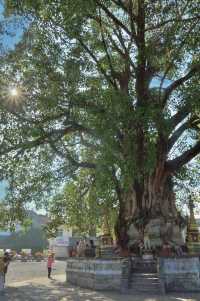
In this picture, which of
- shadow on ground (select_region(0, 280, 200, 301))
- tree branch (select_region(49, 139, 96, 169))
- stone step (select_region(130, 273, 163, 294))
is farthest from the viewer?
tree branch (select_region(49, 139, 96, 169))

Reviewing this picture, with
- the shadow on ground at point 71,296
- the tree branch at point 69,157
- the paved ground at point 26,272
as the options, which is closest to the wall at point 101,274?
the shadow on ground at point 71,296

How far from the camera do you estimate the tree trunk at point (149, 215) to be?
19.2 m

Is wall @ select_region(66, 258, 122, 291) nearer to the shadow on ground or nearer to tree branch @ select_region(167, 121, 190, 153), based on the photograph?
the shadow on ground

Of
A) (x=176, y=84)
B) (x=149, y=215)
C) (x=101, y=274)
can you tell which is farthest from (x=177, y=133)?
(x=101, y=274)

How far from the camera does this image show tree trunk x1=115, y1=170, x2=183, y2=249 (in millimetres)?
19219

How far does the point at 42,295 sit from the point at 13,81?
328 inches

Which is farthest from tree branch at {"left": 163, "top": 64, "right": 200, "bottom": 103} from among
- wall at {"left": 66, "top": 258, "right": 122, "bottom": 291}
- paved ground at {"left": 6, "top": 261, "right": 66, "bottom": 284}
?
paved ground at {"left": 6, "top": 261, "right": 66, "bottom": 284}

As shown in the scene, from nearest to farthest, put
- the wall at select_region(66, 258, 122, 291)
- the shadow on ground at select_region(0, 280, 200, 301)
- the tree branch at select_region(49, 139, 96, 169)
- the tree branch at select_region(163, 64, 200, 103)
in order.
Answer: the shadow on ground at select_region(0, 280, 200, 301) < the wall at select_region(66, 258, 122, 291) < the tree branch at select_region(163, 64, 200, 103) < the tree branch at select_region(49, 139, 96, 169)

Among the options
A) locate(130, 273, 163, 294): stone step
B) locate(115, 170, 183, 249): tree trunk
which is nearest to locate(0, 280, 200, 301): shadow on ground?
locate(130, 273, 163, 294): stone step

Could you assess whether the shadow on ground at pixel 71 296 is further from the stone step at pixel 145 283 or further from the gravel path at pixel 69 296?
the stone step at pixel 145 283

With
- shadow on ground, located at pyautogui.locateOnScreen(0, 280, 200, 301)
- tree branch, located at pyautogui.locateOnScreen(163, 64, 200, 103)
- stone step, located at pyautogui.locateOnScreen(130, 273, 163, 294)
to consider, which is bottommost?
shadow on ground, located at pyautogui.locateOnScreen(0, 280, 200, 301)

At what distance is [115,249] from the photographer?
19.9m

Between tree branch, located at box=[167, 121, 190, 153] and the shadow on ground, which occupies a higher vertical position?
tree branch, located at box=[167, 121, 190, 153]

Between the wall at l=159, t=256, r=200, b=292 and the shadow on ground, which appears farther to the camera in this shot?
the wall at l=159, t=256, r=200, b=292
